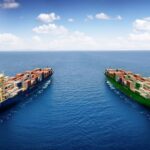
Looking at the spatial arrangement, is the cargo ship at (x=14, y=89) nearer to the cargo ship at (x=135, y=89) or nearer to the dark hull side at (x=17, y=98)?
the dark hull side at (x=17, y=98)

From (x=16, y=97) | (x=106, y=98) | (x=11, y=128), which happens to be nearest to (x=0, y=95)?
(x=16, y=97)

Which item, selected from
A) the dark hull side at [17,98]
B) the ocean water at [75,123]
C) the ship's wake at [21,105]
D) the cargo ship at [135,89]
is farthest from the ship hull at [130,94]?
the dark hull side at [17,98]

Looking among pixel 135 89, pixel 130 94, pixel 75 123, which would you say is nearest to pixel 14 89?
pixel 75 123

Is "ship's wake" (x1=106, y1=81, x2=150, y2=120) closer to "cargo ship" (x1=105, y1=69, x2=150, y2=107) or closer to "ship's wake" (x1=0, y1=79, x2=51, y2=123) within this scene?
"cargo ship" (x1=105, y1=69, x2=150, y2=107)

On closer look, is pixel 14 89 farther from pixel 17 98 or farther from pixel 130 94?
pixel 130 94

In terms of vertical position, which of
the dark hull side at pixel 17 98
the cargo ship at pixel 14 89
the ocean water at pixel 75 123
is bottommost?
the ocean water at pixel 75 123

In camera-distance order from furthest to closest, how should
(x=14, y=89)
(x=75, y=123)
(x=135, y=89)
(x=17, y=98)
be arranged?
(x=135, y=89), (x=14, y=89), (x=17, y=98), (x=75, y=123)

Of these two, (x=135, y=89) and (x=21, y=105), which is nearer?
(x=21, y=105)

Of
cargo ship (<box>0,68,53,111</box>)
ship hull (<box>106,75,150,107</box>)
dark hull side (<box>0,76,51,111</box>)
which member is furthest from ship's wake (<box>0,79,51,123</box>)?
ship hull (<box>106,75,150,107</box>)

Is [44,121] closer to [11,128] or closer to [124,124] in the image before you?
[11,128]

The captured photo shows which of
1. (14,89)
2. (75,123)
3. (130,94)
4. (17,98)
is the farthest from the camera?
(130,94)

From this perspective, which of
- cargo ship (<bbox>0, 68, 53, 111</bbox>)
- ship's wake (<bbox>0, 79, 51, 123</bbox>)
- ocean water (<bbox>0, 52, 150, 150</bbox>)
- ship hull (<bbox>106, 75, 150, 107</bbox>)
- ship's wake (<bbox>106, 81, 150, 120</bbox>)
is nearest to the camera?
ocean water (<bbox>0, 52, 150, 150</bbox>)
